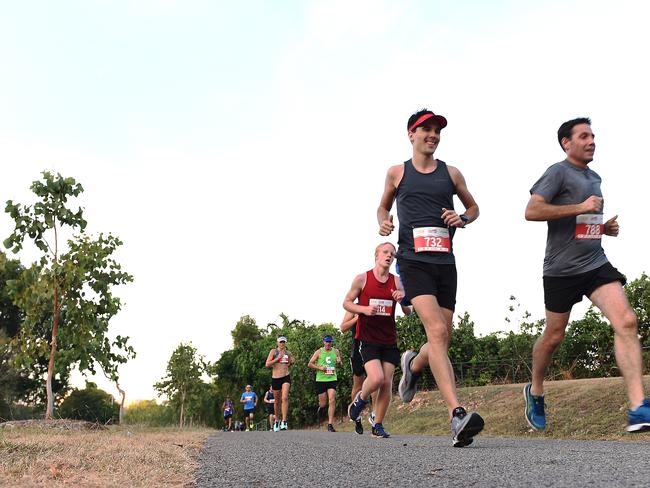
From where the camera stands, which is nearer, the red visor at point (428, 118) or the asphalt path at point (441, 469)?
the asphalt path at point (441, 469)

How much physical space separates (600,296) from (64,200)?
15438 mm

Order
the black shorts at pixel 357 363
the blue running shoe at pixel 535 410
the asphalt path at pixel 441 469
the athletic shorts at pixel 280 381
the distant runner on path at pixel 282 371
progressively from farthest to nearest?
the athletic shorts at pixel 280 381
the distant runner on path at pixel 282 371
the black shorts at pixel 357 363
the blue running shoe at pixel 535 410
the asphalt path at pixel 441 469

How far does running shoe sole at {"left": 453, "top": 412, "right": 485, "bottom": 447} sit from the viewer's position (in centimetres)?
479

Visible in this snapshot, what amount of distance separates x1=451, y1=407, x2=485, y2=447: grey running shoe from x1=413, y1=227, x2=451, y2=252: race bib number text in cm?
129

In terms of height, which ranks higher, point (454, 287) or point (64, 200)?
point (64, 200)

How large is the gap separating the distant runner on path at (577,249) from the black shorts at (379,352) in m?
2.27

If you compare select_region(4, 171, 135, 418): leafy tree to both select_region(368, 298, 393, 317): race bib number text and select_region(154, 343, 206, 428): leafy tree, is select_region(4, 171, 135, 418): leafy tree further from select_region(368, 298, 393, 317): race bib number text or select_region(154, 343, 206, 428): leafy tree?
select_region(154, 343, 206, 428): leafy tree

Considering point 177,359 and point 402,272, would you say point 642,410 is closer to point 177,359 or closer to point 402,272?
point 402,272

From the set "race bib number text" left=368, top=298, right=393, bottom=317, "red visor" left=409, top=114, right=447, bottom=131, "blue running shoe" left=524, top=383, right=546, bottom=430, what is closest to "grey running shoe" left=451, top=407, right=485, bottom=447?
"blue running shoe" left=524, top=383, right=546, bottom=430

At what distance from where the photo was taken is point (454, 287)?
572cm

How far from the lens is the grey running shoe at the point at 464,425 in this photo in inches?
188

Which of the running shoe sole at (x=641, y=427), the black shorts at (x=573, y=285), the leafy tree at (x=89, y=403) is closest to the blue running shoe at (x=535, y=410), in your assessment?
the black shorts at (x=573, y=285)

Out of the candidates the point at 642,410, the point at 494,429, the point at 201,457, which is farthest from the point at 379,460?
the point at 494,429

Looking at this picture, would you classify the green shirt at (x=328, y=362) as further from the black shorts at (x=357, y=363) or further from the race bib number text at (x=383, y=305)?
the race bib number text at (x=383, y=305)
